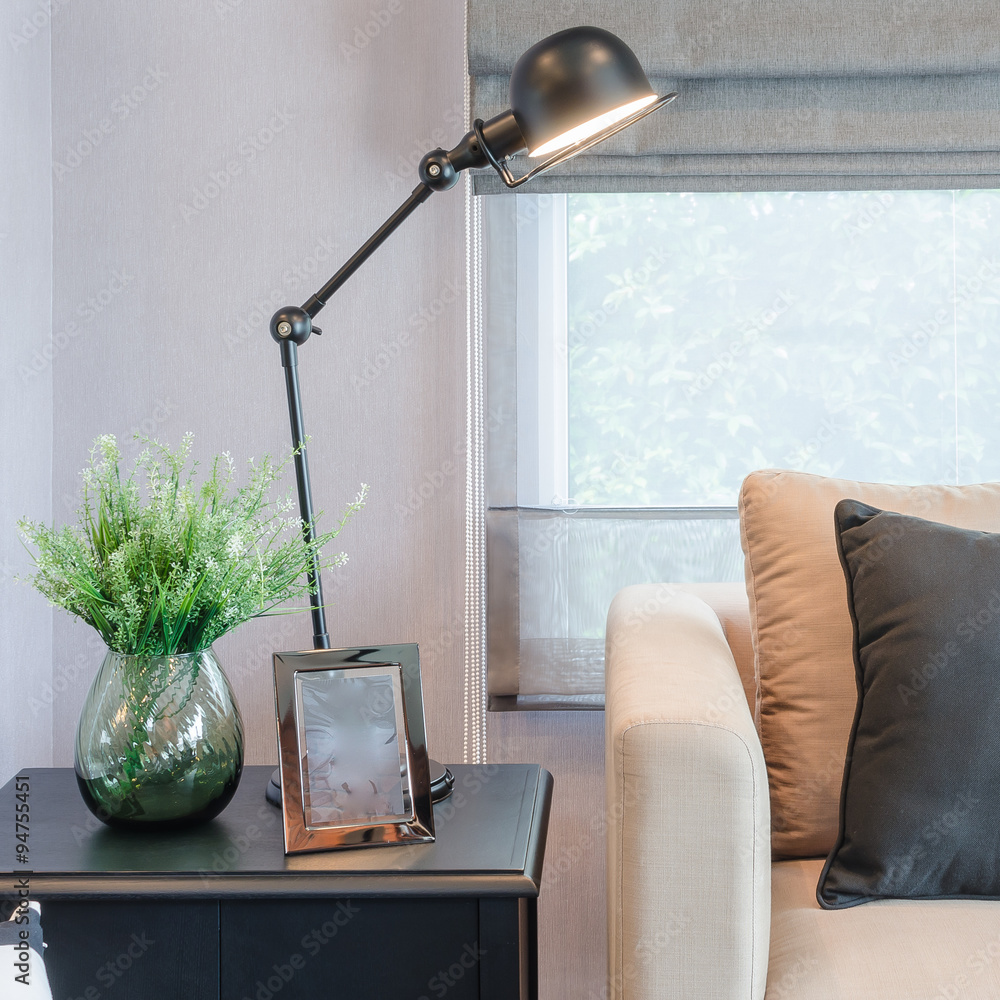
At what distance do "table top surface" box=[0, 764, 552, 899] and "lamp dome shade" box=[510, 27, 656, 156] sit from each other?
79cm

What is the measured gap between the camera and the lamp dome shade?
1.06 metres

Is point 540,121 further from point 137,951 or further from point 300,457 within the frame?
point 137,951

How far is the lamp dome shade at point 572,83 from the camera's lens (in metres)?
1.06

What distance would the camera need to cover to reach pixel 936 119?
4.97ft

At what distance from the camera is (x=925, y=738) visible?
1.00m

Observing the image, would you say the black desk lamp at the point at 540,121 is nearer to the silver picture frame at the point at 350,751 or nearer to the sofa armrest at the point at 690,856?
the silver picture frame at the point at 350,751

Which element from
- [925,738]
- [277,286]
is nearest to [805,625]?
[925,738]

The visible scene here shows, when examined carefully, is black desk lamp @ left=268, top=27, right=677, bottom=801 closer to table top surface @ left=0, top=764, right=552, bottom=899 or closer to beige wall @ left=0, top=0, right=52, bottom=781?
table top surface @ left=0, top=764, right=552, bottom=899

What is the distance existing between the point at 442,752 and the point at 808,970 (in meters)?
0.83

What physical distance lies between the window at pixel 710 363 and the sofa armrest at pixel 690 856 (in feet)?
2.29

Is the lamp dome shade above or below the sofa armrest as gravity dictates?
above

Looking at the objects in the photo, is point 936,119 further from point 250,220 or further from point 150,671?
point 150,671

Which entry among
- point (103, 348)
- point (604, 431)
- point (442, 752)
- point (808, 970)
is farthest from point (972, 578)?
point (103, 348)

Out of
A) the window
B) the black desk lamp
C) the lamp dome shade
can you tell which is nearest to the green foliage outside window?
the window
